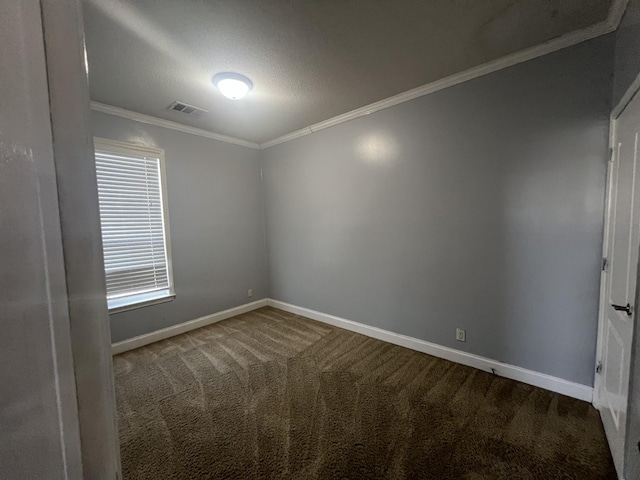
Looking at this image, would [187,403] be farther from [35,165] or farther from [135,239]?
[35,165]

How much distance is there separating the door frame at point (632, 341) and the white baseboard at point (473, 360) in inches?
4.6

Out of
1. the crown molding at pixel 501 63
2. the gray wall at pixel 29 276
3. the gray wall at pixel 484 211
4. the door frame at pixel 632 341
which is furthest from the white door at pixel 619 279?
the gray wall at pixel 29 276

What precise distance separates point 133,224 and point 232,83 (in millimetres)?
1958

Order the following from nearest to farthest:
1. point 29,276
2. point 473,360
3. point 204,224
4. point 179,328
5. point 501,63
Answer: point 29,276, point 501,63, point 473,360, point 179,328, point 204,224

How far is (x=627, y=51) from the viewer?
151cm

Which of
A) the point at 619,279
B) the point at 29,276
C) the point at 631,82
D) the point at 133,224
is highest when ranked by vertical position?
the point at 631,82

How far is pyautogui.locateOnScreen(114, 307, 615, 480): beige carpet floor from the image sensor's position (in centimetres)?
150

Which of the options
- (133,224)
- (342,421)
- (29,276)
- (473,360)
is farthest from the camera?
(133,224)

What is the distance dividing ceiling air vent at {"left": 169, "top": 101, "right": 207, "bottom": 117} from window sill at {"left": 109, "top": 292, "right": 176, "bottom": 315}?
2.18 meters

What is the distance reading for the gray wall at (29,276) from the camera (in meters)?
0.31

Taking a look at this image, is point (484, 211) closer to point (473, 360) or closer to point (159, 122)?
point (473, 360)

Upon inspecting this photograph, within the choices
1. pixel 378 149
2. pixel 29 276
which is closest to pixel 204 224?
pixel 378 149

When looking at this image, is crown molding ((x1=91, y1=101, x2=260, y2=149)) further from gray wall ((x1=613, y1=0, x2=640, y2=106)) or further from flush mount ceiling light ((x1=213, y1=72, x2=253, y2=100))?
gray wall ((x1=613, y1=0, x2=640, y2=106))

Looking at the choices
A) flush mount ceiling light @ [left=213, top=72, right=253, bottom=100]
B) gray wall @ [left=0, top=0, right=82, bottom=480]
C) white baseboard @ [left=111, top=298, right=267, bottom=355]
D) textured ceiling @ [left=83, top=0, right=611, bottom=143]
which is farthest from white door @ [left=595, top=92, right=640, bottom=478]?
white baseboard @ [left=111, top=298, right=267, bottom=355]
